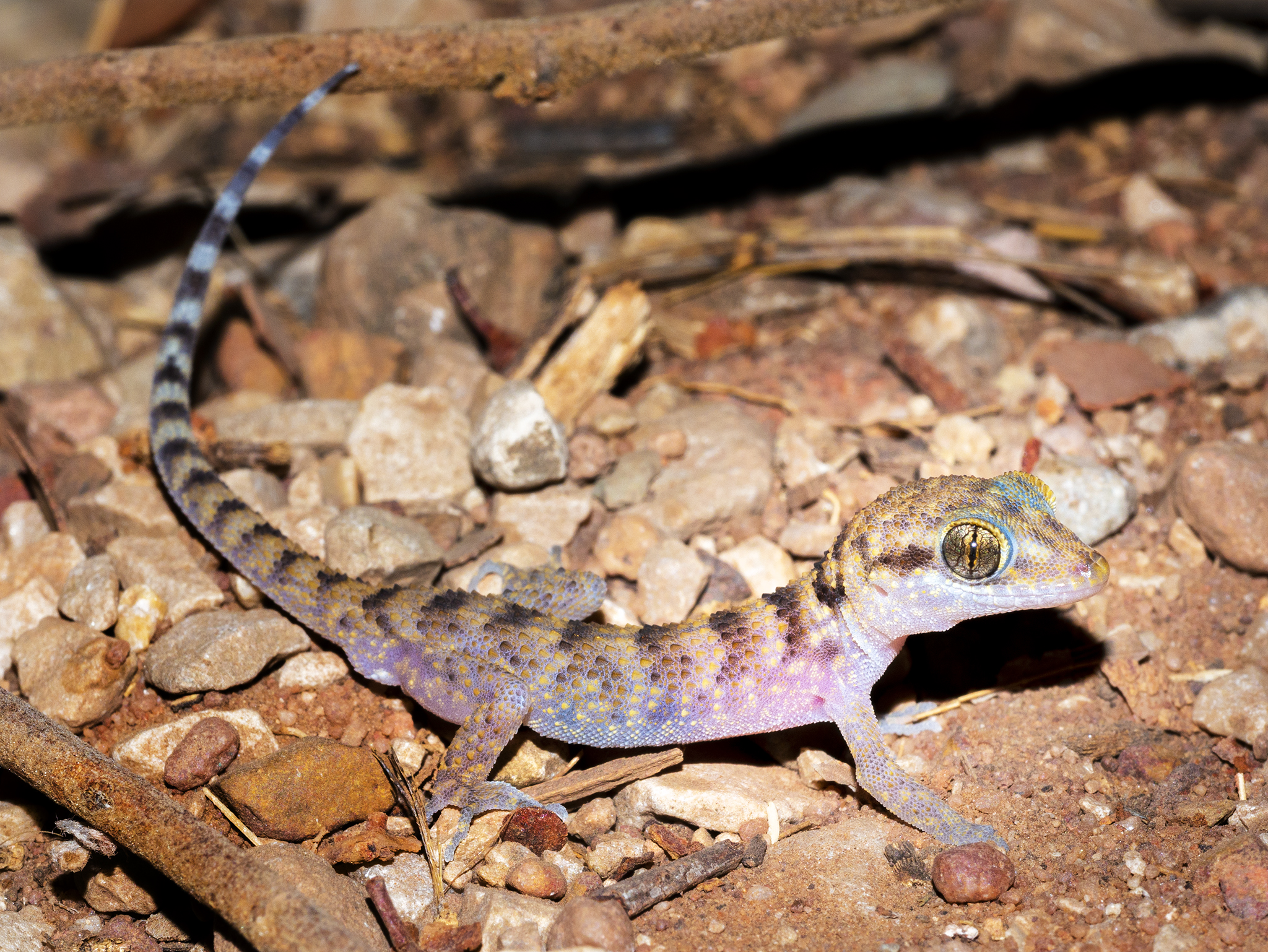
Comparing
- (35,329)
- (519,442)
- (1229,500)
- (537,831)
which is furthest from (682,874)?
(35,329)

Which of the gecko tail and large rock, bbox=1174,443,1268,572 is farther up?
the gecko tail

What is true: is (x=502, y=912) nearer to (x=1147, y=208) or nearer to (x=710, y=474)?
(x=710, y=474)

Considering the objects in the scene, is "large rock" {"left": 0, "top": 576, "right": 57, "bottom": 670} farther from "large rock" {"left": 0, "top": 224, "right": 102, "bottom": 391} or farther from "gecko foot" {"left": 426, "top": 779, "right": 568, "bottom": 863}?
"gecko foot" {"left": 426, "top": 779, "right": 568, "bottom": 863}

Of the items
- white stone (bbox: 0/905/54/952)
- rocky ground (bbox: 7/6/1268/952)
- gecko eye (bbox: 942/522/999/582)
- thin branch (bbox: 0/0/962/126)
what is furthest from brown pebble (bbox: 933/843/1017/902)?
thin branch (bbox: 0/0/962/126)

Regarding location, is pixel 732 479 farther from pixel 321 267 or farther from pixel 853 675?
pixel 321 267

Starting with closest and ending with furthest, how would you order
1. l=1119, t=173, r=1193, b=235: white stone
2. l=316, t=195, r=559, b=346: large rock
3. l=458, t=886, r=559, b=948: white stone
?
l=458, t=886, r=559, b=948: white stone < l=316, t=195, r=559, b=346: large rock < l=1119, t=173, r=1193, b=235: white stone

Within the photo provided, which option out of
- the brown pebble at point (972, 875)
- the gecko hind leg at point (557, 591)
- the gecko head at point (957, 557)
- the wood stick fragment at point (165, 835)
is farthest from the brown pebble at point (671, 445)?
the wood stick fragment at point (165, 835)

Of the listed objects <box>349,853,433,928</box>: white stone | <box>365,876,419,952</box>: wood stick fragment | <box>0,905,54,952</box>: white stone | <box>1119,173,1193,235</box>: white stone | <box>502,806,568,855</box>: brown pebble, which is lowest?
<box>1119,173,1193,235</box>: white stone

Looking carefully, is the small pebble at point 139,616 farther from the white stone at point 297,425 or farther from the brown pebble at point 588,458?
the brown pebble at point 588,458
